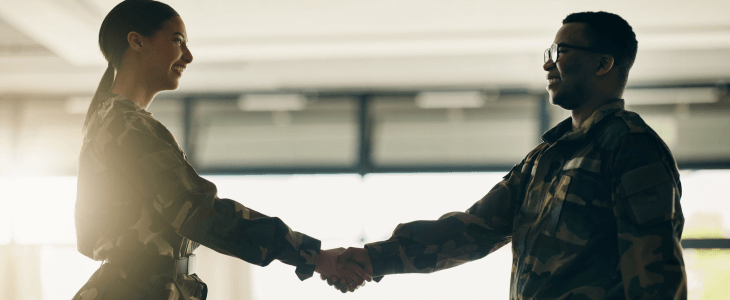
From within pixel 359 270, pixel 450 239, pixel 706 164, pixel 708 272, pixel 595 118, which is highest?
pixel 595 118

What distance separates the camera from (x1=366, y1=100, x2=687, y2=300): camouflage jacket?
3.46ft

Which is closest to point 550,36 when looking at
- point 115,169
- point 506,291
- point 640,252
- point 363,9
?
point 363,9

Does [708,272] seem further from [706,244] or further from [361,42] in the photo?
[361,42]

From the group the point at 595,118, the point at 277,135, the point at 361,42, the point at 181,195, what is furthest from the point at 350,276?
the point at 277,135

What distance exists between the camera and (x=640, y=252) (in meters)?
1.06

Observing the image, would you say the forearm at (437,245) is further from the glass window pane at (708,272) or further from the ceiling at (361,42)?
the glass window pane at (708,272)

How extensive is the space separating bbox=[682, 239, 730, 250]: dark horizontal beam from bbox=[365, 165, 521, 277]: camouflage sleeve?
162 inches

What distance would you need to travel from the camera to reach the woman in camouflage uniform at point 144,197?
124cm

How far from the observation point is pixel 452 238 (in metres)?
1.70

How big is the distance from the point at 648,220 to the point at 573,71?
522 mm

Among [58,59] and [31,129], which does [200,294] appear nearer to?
[58,59]

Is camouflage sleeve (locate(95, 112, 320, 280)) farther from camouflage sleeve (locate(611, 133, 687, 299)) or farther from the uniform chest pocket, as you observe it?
camouflage sleeve (locate(611, 133, 687, 299))

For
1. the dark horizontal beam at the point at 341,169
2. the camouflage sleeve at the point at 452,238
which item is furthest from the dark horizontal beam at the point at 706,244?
the camouflage sleeve at the point at 452,238

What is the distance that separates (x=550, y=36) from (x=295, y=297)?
3489 millimetres
